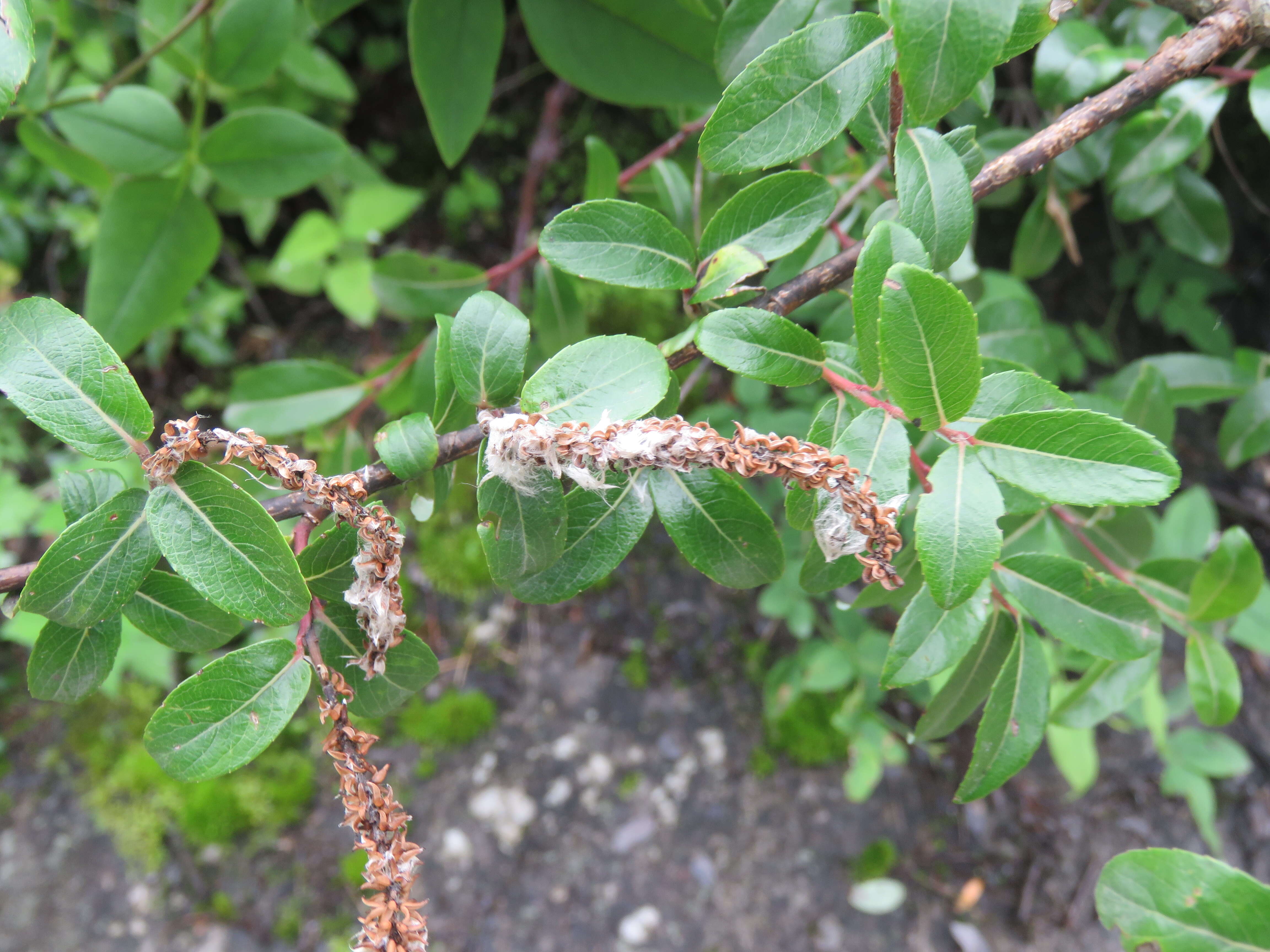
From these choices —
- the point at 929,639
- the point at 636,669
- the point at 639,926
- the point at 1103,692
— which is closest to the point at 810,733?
the point at 636,669

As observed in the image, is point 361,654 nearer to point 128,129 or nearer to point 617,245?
point 617,245

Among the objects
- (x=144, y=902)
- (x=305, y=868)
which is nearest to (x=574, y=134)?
(x=305, y=868)

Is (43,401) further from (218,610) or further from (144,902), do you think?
(144,902)

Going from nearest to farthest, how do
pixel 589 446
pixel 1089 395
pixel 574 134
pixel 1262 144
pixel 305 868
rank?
pixel 589 446
pixel 1089 395
pixel 1262 144
pixel 305 868
pixel 574 134

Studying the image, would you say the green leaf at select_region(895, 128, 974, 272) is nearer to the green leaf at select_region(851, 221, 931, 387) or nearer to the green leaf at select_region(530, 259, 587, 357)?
the green leaf at select_region(851, 221, 931, 387)

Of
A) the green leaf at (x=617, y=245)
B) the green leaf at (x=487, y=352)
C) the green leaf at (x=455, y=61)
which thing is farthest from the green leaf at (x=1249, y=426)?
the green leaf at (x=455, y=61)
